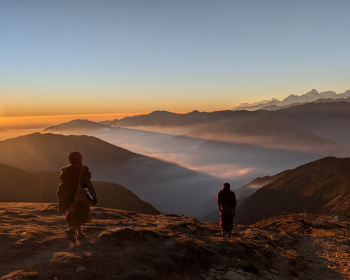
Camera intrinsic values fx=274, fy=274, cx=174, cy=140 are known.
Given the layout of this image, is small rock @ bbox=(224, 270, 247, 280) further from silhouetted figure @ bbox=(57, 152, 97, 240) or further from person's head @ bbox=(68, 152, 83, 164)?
person's head @ bbox=(68, 152, 83, 164)

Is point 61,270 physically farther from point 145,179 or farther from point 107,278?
point 145,179

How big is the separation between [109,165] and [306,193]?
132m

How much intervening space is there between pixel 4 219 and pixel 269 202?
83.1 meters

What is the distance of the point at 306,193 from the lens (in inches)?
3036

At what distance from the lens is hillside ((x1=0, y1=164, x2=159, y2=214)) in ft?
185

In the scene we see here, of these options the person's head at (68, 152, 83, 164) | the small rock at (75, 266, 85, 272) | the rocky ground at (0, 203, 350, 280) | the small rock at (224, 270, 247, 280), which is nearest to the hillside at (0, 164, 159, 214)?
the rocky ground at (0, 203, 350, 280)

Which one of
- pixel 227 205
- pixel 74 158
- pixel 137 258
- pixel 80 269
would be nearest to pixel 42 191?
pixel 227 205

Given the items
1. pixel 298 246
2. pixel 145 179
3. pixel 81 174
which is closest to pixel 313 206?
pixel 298 246

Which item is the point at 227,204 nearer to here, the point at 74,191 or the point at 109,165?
the point at 74,191

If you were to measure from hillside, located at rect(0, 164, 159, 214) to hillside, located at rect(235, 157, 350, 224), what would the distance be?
34646mm

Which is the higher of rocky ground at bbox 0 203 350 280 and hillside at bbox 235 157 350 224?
rocky ground at bbox 0 203 350 280

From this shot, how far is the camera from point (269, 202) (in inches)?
3351

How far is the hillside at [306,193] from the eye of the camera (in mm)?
68000

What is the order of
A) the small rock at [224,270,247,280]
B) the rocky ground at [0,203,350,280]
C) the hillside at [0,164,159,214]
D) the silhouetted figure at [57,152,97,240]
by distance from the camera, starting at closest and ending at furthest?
the rocky ground at [0,203,350,280] → the silhouetted figure at [57,152,97,240] → the small rock at [224,270,247,280] → the hillside at [0,164,159,214]
